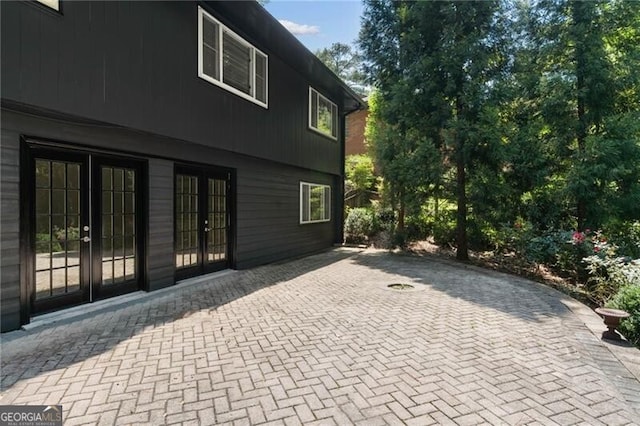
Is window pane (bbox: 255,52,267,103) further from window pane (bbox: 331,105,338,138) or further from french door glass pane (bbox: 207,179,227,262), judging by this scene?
window pane (bbox: 331,105,338,138)

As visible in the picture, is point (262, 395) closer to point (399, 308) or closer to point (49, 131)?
point (399, 308)

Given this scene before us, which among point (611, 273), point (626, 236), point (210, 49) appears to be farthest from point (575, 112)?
point (210, 49)

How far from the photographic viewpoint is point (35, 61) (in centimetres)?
383

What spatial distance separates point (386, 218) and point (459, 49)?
660cm

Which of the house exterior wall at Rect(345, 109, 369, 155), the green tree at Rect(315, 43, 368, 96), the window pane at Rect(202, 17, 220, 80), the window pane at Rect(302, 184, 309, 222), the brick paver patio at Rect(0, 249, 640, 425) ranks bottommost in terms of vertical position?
the brick paver patio at Rect(0, 249, 640, 425)

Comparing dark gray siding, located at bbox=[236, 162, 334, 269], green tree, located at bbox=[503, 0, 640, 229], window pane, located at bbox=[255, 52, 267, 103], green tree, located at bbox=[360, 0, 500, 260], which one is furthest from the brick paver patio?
green tree, located at bbox=[360, 0, 500, 260]

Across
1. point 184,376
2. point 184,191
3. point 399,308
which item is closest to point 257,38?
point 184,191

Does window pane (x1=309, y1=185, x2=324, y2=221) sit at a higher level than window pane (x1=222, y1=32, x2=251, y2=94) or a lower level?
lower

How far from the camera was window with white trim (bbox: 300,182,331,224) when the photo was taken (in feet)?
35.4

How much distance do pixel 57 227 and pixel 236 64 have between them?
15.4 feet

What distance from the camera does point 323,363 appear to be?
3363 millimetres

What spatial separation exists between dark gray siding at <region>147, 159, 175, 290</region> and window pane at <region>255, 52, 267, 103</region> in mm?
3030

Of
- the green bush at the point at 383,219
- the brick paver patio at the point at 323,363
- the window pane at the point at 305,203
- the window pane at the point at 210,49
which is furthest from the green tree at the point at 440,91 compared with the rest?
the window pane at the point at 210,49

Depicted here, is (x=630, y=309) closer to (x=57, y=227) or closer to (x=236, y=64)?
(x=57, y=227)
